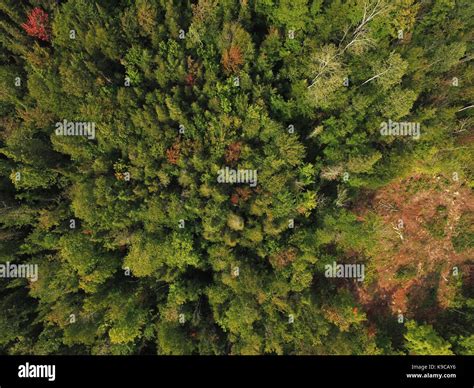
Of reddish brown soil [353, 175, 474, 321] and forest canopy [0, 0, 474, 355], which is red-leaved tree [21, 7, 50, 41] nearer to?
forest canopy [0, 0, 474, 355]

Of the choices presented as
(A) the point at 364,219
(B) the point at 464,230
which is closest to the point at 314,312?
(A) the point at 364,219

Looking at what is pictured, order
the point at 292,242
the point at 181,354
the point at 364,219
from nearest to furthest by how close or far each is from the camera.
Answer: the point at 181,354 → the point at 292,242 → the point at 364,219

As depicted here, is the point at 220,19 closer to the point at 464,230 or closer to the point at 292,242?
the point at 292,242

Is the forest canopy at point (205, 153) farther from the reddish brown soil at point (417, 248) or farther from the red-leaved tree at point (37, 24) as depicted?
the reddish brown soil at point (417, 248)

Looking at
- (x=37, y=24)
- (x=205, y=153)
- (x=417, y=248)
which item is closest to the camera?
(x=37, y=24)

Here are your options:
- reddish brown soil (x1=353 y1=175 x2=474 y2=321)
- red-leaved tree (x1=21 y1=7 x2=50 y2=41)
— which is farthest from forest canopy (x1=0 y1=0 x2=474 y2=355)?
reddish brown soil (x1=353 y1=175 x2=474 y2=321)

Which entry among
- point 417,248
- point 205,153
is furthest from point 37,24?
point 417,248

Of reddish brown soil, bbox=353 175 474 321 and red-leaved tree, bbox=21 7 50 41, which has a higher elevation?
red-leaved tree, bbox=21 7 50 41

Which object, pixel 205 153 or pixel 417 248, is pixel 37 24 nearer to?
pixel 205 153

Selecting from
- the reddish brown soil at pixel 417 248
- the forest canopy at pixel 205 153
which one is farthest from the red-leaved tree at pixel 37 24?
the reddish brown soil at pixel 417 248
